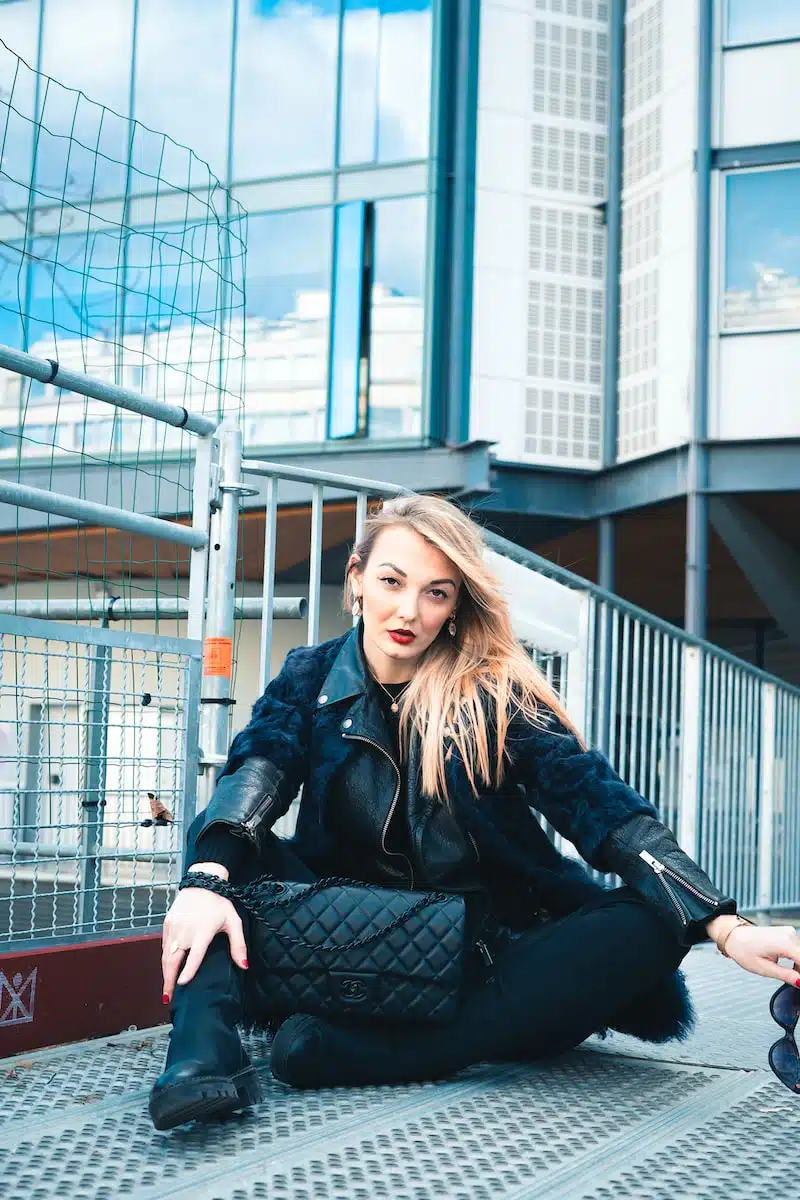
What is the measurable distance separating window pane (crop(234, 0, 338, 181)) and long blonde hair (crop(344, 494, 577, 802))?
12.5 metres

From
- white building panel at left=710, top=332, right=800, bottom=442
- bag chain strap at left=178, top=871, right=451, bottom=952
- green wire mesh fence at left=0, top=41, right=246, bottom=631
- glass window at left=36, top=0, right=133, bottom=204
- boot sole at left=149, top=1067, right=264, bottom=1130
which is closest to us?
boot sole at left=149, top=1067, right=264, bottom=1130

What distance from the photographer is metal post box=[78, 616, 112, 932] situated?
3.20 metres

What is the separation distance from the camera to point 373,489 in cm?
430

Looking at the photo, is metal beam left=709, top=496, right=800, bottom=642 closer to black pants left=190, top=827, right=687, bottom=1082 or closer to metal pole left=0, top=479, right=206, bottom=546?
metal pole left=0, top=479, right=206, bottom=546

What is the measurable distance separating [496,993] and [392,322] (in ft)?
40.3

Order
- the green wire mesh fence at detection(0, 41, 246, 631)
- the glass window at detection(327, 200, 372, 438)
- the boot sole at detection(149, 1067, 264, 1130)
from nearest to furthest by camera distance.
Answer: the boot sole at detection(149, 1067, 264, 1130)
the green wire mesh fence at detection(0, 41, 246, 631)
the glass window at detection(327, 200, 372, 438)

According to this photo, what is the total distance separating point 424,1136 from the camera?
2.30 m

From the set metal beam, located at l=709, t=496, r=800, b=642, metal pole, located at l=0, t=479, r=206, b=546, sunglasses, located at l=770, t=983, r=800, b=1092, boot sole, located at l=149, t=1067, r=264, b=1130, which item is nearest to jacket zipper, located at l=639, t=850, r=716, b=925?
sunglasses, located at l=770, t=983, r=800, b=1092

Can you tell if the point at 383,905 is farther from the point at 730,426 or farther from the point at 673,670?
the point at 730,426

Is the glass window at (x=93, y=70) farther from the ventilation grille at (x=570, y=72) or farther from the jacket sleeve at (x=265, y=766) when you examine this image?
the jacket sleeve at (x=265, y=766)

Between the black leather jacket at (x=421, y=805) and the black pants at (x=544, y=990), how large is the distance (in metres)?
0.10

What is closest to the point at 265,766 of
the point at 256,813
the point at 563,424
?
the point at 256,813

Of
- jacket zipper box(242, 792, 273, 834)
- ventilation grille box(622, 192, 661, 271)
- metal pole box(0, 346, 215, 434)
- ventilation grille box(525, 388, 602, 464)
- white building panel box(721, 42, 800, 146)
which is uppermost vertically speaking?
white building panel box(721, 42, 800, 146)

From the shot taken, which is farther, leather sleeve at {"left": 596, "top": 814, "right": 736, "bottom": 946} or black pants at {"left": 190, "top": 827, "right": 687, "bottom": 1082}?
black pants at {"left": 190, "top": 827, "right": 687, "bottom": 1082}
